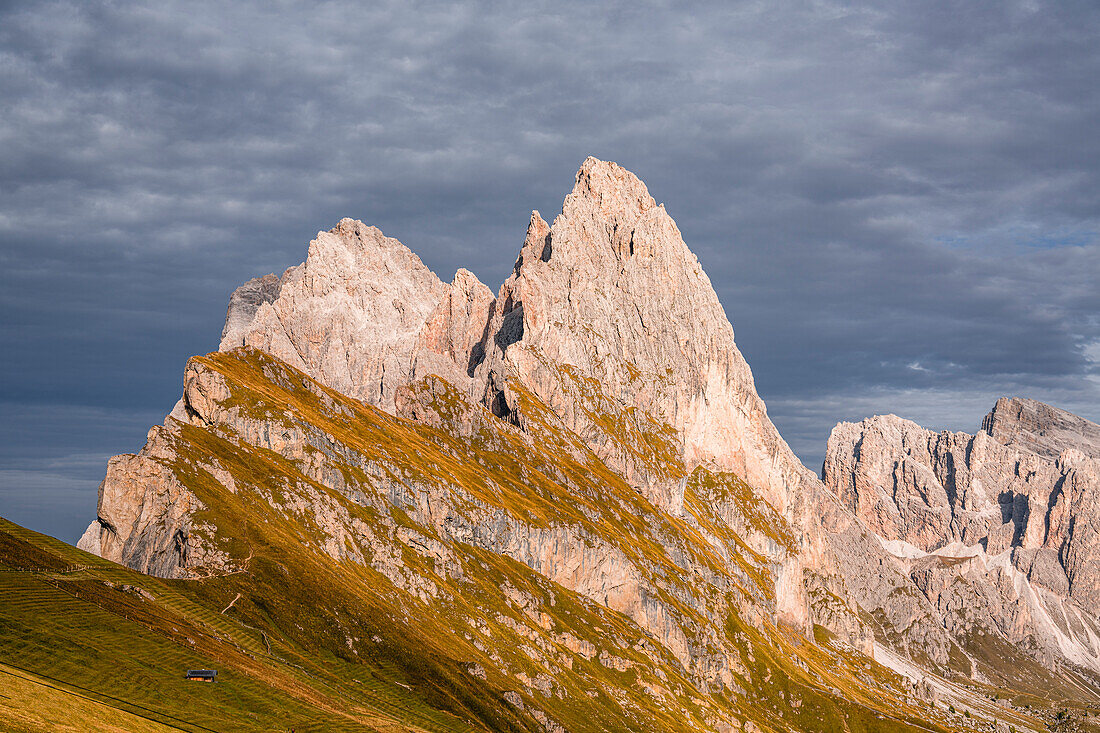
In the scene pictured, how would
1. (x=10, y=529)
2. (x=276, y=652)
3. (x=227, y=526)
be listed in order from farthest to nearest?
(x=227, y=526) → (x=276, y=652) → (x=10, y=529)

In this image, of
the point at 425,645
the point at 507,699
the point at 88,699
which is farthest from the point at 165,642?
the point at 507,699

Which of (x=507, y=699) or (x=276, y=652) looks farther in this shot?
(x=507, y=699)

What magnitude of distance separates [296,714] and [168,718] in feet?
69.9

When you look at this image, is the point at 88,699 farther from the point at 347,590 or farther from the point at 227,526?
the point at 347,590

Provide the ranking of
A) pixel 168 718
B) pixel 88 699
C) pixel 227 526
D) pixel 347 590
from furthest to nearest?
pixel 347 590, pixel 227 526, pixel 168 718, pixel 88 699

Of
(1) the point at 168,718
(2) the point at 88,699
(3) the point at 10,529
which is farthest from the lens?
(3) the point at 10,529

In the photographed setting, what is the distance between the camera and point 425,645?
632ft

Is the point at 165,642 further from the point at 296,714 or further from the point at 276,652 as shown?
the point at 276,652

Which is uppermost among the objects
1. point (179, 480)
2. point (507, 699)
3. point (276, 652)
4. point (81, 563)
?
point (179, 480)

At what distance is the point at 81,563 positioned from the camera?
140 metres

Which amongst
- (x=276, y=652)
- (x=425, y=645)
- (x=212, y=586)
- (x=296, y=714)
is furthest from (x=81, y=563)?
(x=425, y=645)

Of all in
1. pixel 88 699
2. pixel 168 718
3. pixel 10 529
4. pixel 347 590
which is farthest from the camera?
pixel 347 590

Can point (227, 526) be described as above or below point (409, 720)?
above

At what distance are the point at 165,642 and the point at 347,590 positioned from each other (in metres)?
72.2
